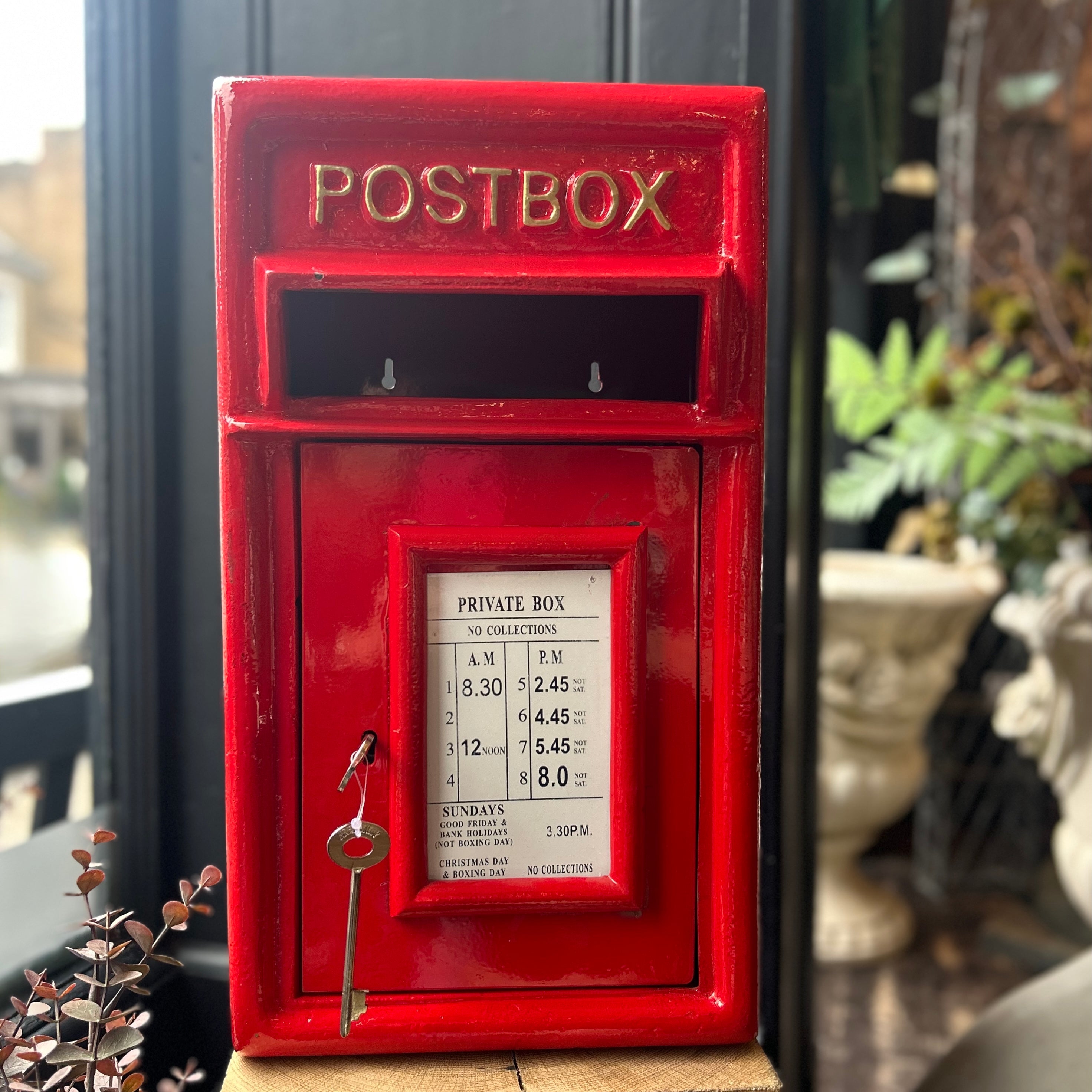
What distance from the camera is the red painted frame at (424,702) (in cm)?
83

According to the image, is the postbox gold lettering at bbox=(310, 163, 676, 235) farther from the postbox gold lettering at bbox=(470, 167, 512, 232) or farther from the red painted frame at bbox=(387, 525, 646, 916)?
the red painted frame at bbox=(387, 525, 646, 916)

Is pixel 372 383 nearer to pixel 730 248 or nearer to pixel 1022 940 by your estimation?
pixel 730 248

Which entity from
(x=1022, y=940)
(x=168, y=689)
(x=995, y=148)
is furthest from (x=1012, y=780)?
(x=168, y=689)

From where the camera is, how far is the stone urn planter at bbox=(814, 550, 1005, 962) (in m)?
2.52

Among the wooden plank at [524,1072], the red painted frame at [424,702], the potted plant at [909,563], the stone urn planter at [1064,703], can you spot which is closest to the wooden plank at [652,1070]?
the wooden plank at [524,1072]

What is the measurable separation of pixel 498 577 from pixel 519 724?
14cm

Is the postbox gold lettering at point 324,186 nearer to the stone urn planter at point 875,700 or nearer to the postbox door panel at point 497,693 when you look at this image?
the postbox door panel at point 497,693

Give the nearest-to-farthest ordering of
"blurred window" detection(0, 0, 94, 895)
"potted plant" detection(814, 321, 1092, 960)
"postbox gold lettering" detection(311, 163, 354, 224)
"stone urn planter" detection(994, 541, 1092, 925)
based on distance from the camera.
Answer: "postbox gold lettering" detection(311, 163, 354, 224)
"blurred window" detection(0, 0, 94, 895)
"stone urn planter" detection(994, 541, 1092, 925)
"potted plant" detection(814, 321, 1092, 960)

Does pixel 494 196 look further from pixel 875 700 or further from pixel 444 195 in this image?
pixel 875 700

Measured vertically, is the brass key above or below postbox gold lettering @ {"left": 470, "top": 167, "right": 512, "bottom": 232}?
below

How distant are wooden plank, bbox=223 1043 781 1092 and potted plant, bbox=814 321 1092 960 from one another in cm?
178

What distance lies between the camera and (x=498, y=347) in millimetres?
848

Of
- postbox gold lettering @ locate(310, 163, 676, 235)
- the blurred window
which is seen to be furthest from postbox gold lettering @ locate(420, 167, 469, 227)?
the blurred window

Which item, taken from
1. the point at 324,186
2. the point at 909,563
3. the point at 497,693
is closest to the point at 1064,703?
the point at 909,563
